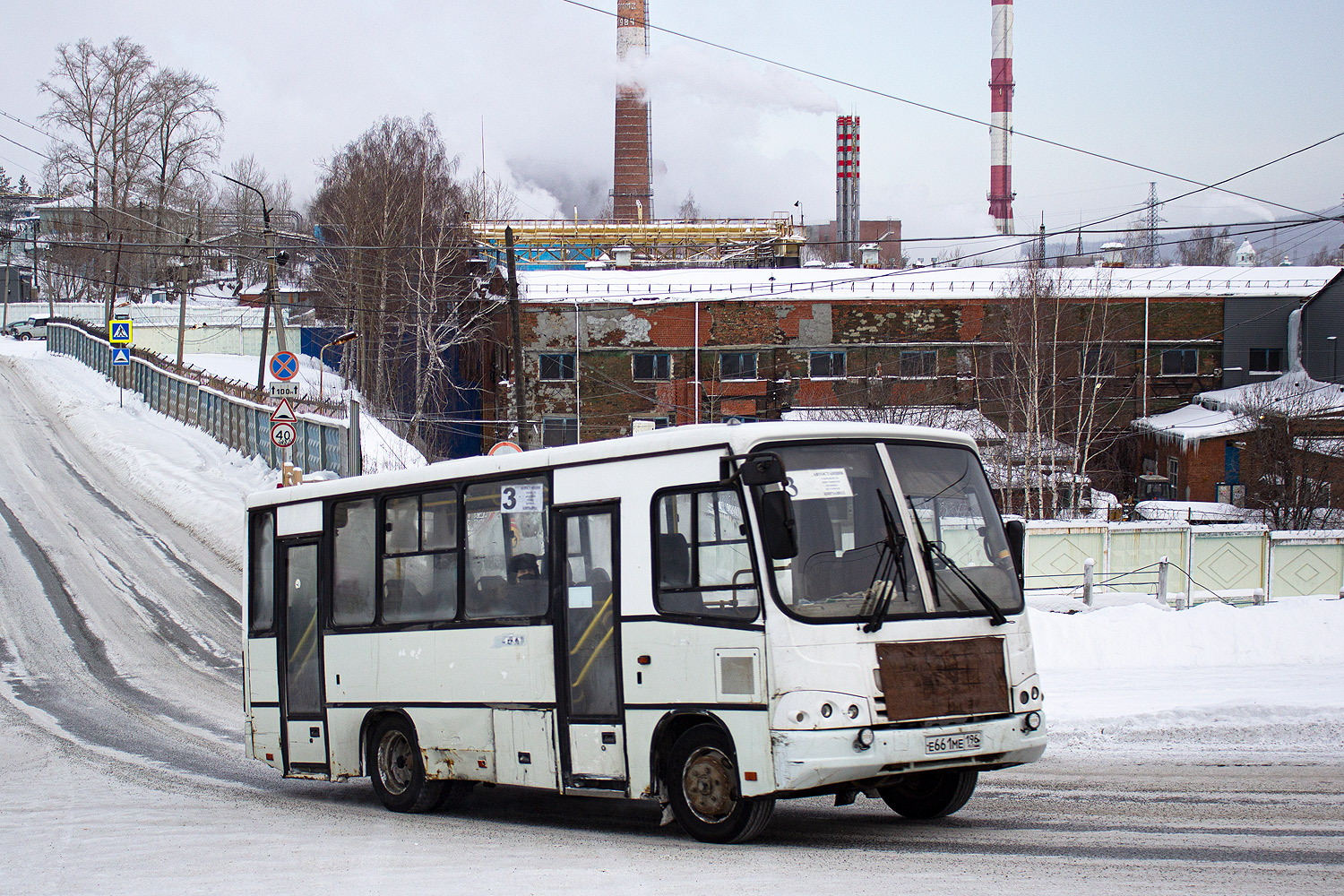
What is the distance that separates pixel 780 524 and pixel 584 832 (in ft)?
10.0

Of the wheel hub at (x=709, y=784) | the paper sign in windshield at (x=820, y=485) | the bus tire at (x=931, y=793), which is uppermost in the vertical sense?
the paper sign in windshield at (x=820, y=485)

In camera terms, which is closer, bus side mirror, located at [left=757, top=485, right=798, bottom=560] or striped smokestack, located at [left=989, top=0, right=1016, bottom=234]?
bus side mirror, located at [left=757, top=485, right=798, bottom=560]

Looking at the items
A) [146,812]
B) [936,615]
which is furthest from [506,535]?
[146,812]

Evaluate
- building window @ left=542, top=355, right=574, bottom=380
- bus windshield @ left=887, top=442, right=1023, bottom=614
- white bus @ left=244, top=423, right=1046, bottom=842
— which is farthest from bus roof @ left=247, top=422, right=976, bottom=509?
building window @ left=542, top=355, right=574, bottom=380

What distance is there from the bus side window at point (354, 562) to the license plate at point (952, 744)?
5.34 m

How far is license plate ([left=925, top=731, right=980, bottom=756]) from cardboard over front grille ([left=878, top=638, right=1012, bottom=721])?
0.13m

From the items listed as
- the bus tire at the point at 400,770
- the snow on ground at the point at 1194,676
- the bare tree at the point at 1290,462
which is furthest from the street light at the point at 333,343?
the bare tree at the point at 1290,462

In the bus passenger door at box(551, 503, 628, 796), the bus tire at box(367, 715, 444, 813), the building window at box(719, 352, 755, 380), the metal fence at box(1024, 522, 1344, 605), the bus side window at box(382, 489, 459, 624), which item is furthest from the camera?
the building window at box(719, 352, 755, 380)

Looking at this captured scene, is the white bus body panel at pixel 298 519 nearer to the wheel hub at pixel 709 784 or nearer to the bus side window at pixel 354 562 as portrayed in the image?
the bus side window at pixel 354 562

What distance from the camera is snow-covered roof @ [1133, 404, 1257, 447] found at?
41.9 m

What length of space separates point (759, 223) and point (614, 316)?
66.6 feet

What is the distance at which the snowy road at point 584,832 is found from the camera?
20.3ft

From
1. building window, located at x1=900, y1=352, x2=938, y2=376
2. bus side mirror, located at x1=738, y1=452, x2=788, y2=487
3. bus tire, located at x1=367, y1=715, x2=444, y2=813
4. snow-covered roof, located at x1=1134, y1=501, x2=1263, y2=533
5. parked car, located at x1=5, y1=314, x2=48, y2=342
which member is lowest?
snow-covered roof, located at x1=1134, y1=501, x2=1263, y2=533

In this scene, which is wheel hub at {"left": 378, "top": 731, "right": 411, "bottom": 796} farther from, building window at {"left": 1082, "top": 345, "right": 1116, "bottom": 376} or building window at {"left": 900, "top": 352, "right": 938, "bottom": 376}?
building window at {"left": 1082, "top": 345, "right": 1116, "bottom": 376}
